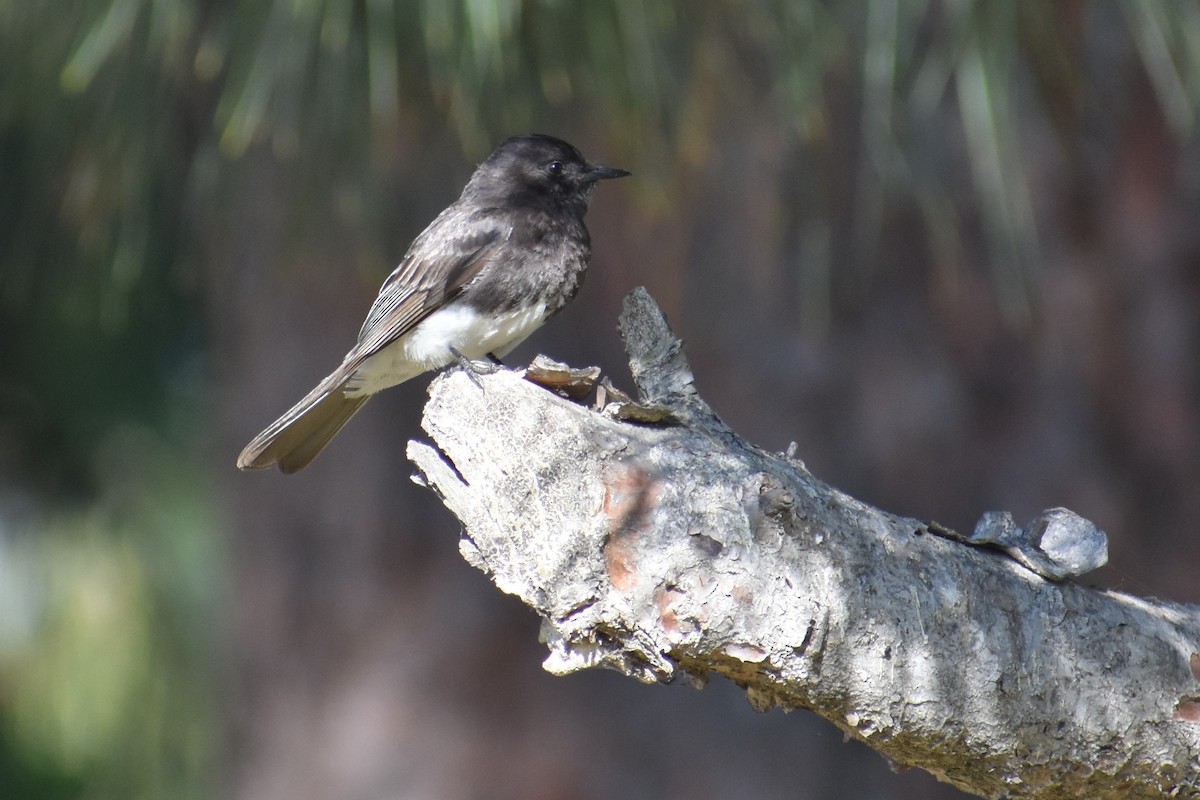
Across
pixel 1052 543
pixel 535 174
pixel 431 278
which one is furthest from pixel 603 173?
pixel 1052 543

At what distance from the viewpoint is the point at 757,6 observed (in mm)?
3746

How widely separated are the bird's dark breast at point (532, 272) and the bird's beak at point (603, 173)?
0.66ft

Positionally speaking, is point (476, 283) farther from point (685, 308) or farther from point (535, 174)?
point (685, 308)

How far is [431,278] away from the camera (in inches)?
154

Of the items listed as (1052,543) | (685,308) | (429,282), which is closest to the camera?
(1052,543)

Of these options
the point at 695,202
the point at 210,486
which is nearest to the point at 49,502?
the point at 210,486

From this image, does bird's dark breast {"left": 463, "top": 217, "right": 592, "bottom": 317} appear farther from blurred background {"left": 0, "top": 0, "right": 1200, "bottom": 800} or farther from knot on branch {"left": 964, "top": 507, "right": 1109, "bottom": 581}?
knot on branch {"left": 964, "top": 507, "right": 1109, "bottom": 581}

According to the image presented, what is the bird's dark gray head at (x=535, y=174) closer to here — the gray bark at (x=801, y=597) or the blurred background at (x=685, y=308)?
the blurred background at (x=685, y=308)

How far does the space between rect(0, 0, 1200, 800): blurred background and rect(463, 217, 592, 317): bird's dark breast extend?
30cm

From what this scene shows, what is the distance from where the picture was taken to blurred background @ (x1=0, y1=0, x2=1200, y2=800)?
393 cm

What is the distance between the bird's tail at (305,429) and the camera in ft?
12.1

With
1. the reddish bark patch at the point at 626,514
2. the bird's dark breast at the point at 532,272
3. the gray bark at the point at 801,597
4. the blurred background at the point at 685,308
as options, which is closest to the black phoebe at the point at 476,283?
the bird's dark breast at the point at 532,272

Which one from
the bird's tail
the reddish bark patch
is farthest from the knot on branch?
the bird's tail

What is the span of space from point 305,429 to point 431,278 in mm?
545
